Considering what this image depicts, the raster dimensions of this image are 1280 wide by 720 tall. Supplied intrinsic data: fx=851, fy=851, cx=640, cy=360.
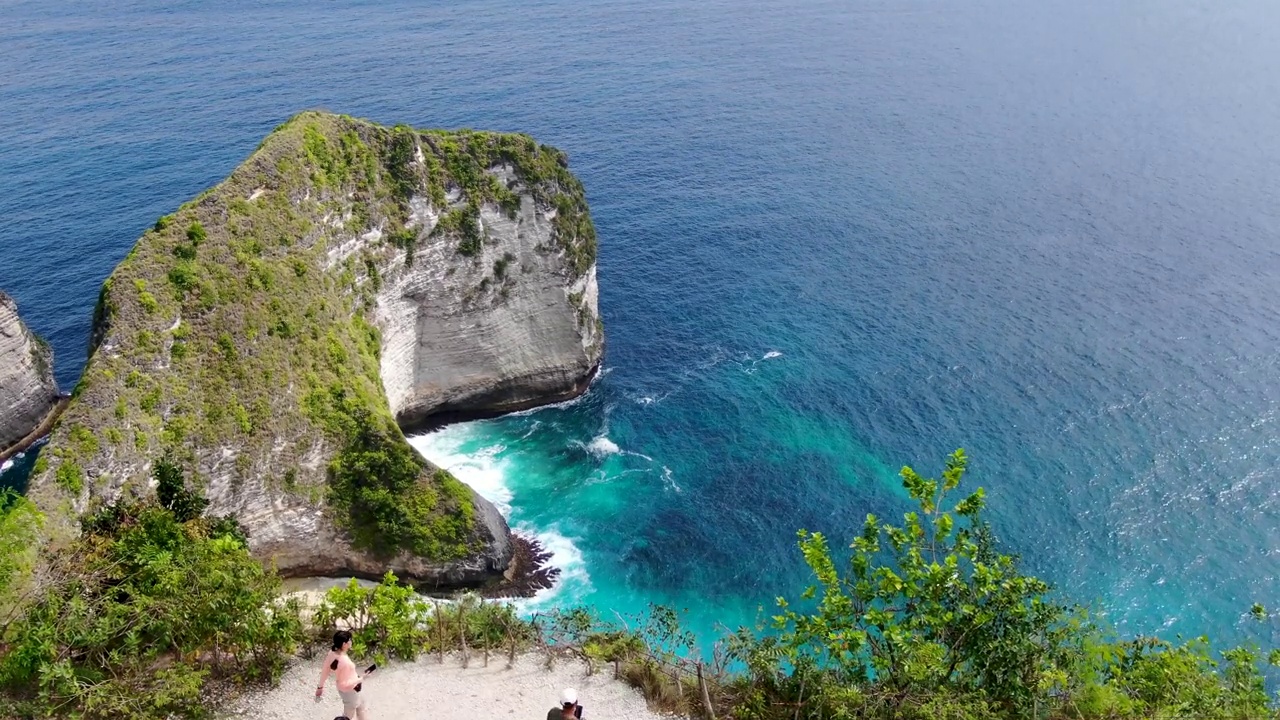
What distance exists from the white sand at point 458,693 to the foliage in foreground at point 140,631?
1.14 m

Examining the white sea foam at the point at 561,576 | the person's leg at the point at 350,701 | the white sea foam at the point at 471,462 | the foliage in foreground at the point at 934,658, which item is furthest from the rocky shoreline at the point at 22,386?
the person's leg at the point at 350,701

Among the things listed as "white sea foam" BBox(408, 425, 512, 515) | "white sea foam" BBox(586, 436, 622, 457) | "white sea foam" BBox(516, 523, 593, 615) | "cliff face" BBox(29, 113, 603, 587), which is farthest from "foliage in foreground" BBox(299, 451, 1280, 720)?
"white sea foam" BBox(586, 436, 622, 457)

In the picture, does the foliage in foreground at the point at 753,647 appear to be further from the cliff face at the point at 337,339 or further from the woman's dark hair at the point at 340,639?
the cliff face at the point at 337,339

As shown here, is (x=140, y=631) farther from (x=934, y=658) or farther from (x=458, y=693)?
(x=934, y=658)

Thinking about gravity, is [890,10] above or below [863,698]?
above

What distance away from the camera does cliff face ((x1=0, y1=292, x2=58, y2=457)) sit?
61.0 m

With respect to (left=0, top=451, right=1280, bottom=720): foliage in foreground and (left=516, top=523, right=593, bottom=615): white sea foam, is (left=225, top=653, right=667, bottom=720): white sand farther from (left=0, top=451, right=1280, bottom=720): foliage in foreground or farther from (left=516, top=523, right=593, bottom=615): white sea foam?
(left=516, top=523, right=593, bottom=615): white sea foam

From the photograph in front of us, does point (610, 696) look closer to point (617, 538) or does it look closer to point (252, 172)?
point (617, 538)

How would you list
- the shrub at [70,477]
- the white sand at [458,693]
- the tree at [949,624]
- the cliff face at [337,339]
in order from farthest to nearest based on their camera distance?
the cliff face at [337,339], the shrub at [70,477], the white sand at [458,693], the tree at [949,624]

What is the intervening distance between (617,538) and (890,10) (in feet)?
519

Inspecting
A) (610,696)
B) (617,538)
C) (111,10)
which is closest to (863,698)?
(610,696)

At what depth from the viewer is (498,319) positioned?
215 ft

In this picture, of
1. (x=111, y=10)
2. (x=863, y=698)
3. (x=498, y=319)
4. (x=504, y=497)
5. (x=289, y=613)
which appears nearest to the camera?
(x=863, y=698)

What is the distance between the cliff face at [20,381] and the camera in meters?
61.0
